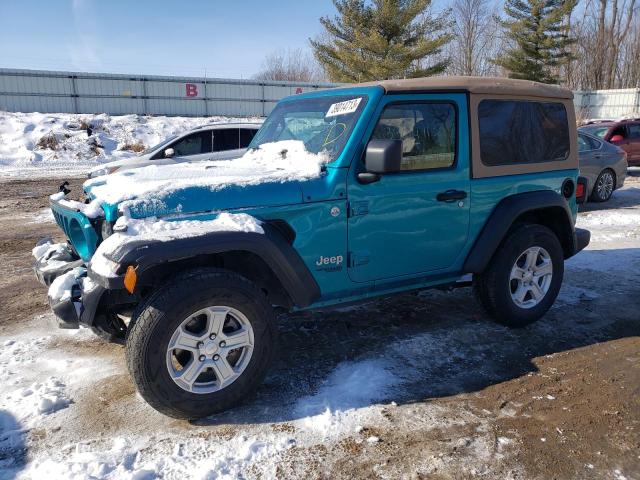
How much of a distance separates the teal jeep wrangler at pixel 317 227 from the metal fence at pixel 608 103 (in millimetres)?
35426

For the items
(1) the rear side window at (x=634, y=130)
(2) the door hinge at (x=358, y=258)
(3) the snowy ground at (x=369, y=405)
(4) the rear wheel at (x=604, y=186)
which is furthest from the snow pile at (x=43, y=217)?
(1) the rear side window at (x=634, y=130)

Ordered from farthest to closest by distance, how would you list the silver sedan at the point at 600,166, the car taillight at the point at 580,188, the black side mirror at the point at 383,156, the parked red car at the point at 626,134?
the parked red car at the point at 626,134 < the silver sedan at the point at 600,166 < the car taillight at the point at 580,188 < the black side mirror at the point at 383,156

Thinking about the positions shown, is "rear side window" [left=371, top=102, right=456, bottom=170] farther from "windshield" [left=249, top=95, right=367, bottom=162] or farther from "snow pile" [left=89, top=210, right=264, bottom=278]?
"snow pile" [left=89, top=210, right=264, bottom=278]

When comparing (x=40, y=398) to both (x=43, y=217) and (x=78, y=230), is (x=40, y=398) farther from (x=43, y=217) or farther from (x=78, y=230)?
(x=43, y=217)

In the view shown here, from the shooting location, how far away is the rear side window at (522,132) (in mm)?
4188

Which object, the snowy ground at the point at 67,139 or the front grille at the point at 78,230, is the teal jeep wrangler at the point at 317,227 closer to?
the front grille at the point at 78,230

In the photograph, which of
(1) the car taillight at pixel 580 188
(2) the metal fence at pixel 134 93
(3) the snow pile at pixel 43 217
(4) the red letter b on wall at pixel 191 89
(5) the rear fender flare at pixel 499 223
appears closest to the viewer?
(5) the rear fender flare at pixel 499 223

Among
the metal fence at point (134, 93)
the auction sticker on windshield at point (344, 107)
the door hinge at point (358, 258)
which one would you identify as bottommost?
the door hinge at point (358, 258)

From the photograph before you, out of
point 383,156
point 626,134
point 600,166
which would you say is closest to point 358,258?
point 383,156

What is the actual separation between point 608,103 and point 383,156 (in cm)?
4022

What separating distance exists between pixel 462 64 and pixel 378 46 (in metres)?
20.5

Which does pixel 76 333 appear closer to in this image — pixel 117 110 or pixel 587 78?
pixel 117 110

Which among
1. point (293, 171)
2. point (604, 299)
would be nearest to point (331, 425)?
point (293, 171)

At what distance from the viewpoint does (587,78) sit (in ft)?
153
